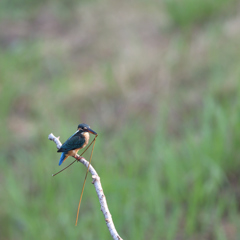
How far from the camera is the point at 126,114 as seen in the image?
216 inches

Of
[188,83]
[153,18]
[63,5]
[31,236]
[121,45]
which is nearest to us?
[31,236]

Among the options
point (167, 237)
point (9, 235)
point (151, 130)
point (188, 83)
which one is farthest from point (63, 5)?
point (167, 237)

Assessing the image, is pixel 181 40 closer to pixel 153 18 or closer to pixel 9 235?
pixel 153 18

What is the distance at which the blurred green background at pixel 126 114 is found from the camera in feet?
11.1

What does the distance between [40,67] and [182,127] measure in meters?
3.29

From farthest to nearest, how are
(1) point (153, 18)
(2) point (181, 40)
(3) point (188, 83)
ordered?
(1) point (153, 18), (2) point (181, 40), (3) point (188, 83)

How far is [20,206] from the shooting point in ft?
12.1

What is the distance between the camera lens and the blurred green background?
3.40 metres

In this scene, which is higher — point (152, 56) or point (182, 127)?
point (152, 56)

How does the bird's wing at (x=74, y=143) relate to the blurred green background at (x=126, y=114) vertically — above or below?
below

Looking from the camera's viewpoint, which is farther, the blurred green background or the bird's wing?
the blurred green background

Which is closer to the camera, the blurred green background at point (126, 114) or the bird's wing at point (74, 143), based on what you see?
the bird's wing at point (74, 143)

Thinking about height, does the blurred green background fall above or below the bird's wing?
above

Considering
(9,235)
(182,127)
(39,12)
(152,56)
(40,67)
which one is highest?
(39,12)
